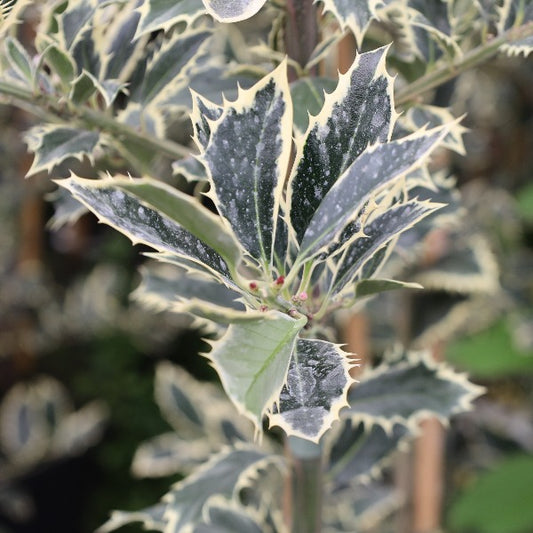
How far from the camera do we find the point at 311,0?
0.43 metres

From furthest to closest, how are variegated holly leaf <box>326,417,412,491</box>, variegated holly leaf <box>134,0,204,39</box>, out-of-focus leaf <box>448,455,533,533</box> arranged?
out-of-focus leaf <box>448,455,533,533</box>
variegated holly leaf <box>326,417,412,491</box>
variegated holly leaf <box>134,0,204,39</box>

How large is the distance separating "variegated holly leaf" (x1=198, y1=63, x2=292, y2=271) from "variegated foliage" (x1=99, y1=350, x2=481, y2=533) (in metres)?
0.26

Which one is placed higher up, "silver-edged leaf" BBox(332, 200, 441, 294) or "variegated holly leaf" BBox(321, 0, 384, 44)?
"variegated holly leaf" BBox(321, 0, 384, 44)

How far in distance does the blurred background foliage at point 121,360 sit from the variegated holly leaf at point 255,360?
0.69 meters

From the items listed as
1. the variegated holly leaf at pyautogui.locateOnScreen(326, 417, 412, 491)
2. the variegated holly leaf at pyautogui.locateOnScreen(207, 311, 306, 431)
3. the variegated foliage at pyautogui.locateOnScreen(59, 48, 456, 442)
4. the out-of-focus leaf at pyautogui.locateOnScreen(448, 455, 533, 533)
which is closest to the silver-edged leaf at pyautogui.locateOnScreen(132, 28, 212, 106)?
the variegated foliage at pyautogui.locateOnScreen(59, 48, 456, 442)

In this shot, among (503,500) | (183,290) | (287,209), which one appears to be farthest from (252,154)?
(503,500)

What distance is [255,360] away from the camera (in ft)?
0.97

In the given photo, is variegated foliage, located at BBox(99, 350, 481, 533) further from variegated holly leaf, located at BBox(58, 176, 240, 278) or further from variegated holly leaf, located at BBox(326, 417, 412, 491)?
variegated holly leaf, located at BBox(58, 176, 240, 278)

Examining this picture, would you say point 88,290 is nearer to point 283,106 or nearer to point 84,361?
point 84,361

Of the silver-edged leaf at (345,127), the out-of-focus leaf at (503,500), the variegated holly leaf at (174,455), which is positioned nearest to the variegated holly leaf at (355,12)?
the silver-edged leaf at (345,127)

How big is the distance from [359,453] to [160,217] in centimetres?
41

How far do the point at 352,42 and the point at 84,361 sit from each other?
1.13 m

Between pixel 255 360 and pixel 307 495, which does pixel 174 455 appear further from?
pixel 255 360

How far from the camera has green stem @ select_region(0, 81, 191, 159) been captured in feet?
1.42
